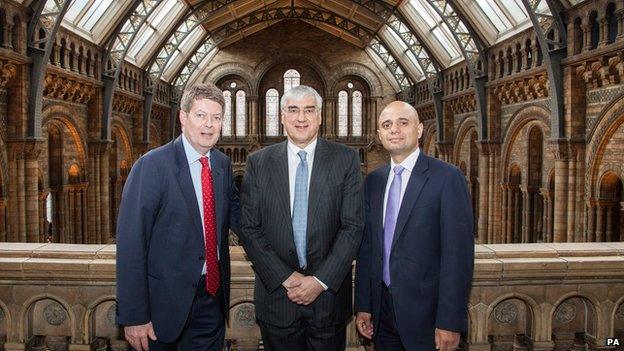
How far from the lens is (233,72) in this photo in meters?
30.8

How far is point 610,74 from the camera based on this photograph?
11.9m

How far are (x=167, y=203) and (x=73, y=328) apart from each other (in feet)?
5.15

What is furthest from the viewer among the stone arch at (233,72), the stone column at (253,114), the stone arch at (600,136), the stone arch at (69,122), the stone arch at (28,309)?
the stone column at (253,114)

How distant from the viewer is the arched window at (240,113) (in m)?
31.4

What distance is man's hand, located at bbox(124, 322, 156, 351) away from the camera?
322cm

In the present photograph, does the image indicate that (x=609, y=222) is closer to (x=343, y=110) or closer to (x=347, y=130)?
(x=347, y=130)

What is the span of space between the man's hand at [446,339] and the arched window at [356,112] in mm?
28594

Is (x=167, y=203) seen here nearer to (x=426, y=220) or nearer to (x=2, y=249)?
(x=426, y=220)

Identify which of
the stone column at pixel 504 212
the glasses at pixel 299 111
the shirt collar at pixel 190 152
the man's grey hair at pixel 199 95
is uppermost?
the man's grey hair at pixel 199 95

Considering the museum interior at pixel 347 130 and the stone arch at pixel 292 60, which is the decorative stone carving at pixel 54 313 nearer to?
the museum interior at pixel 347 130

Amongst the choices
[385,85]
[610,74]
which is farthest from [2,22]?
[385,85]

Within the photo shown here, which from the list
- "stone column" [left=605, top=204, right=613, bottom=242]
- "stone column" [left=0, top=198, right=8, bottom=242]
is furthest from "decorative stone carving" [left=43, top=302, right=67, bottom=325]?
"stone column" [left=605, top=204, right=613, bottom=242]

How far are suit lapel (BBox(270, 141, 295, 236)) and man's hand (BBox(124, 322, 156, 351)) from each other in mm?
1040

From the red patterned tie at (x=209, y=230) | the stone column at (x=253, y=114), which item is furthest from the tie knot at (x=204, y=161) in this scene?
the stone column at (x=253, y=114)
